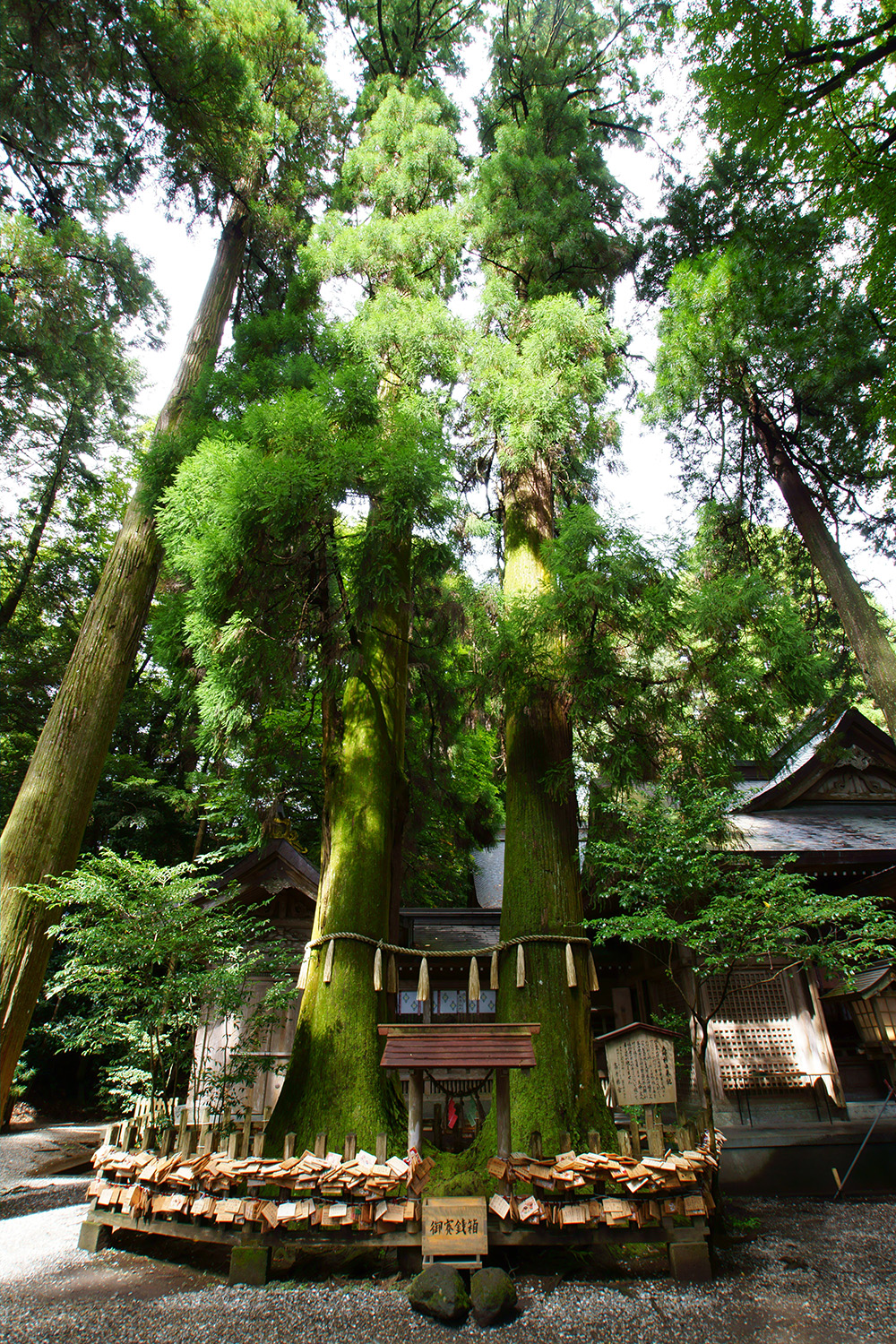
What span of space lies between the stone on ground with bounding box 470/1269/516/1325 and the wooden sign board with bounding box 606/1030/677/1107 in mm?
2703

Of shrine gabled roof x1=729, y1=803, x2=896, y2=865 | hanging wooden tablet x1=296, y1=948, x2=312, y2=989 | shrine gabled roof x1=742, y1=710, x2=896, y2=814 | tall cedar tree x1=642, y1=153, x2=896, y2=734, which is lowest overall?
hanging wooden tablet x1=296, y1=948, x2=312, y2=989

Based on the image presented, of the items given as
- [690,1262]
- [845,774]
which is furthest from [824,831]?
[690,1262]

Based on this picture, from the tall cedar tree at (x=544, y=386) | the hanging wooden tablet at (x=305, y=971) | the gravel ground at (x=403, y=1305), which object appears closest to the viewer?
the gravel ground at (x=403, y=1305)

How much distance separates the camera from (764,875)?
506 centimetres

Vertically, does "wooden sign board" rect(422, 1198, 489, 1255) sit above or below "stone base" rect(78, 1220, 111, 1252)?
above

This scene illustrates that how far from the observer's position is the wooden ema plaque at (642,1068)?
18.1 feet

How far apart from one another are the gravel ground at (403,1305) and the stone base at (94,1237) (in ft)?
0.21

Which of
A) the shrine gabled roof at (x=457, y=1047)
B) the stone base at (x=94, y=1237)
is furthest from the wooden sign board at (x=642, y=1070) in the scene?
the stone base at (x=94, y=1237)

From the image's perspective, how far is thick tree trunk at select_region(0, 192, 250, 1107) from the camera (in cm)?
525

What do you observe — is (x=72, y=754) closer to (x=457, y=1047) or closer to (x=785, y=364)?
(x=457, y=1047)

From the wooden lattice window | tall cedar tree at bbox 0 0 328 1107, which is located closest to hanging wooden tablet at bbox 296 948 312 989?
tall cedar tree at bbox 0 0 328 1107

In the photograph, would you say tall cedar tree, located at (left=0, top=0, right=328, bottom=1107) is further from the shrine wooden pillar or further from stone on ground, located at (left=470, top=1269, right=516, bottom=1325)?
stone on ground, located at (left=470, top=1269, right=516, bottom=1325)

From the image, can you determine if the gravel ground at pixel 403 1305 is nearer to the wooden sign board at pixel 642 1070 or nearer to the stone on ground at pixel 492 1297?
the stone on ground at pixel 492 1297

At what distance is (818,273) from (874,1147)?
940 cm
